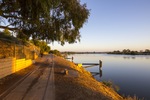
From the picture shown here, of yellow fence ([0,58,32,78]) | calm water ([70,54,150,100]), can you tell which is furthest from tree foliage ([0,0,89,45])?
calm water ([70,54,150,100])

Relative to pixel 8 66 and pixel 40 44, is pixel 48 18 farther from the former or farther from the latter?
pixel 40 44

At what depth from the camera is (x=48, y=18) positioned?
494 inches

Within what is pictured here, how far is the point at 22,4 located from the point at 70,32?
310 inches

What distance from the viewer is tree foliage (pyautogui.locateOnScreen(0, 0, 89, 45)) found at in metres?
10.9

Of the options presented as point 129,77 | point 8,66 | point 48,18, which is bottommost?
point 129,77

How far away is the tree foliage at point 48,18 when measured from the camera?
35.6 ft

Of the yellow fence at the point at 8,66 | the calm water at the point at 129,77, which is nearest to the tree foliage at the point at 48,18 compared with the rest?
the yellow fence at the point at 8,66

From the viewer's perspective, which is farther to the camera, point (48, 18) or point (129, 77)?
point (129, 77)

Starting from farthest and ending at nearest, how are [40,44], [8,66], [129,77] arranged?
[40,44] < [129,77] < [8,66]

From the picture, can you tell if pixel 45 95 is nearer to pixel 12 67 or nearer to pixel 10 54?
pixel 12 67

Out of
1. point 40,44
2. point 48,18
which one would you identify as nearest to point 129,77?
point 48,18

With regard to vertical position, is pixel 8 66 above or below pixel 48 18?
below

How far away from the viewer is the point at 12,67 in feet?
43.3

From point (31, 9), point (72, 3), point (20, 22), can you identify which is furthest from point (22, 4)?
point (20, 22)
